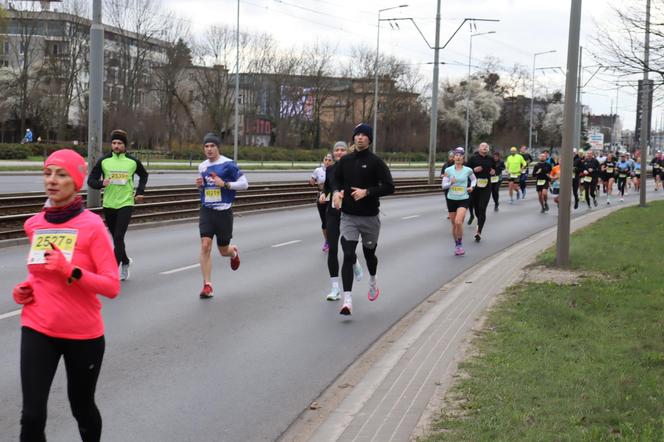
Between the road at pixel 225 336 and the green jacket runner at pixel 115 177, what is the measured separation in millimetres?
1055

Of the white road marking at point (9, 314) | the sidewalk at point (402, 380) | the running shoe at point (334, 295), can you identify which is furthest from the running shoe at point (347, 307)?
the white road marking at point (9, 314)

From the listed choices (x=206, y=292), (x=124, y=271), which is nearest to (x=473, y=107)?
(x=124, y=271)

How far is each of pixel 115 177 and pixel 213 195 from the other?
1.35 metres

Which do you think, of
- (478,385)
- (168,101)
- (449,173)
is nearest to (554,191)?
(449,173)

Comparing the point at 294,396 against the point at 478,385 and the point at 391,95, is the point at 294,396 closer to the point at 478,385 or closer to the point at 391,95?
the point at 478,385

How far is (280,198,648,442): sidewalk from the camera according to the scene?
5.21 meters

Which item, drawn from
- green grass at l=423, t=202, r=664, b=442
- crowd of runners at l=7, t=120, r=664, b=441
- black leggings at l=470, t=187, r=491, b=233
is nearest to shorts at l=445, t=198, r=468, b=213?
crowd of runners at l=7, t=120, r=664, b=441

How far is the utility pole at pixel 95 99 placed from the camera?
19656 millimetres

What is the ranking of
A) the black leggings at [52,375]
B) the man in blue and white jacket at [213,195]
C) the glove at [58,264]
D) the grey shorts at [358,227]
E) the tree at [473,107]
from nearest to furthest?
the glove at [58,264] < the black leggings at [52,375] < the grey shorts at [358,227] < the man in blue and white jacket at [213,195] < the tree at [473,107]

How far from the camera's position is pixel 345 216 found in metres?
9.07

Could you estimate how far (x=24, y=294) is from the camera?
158 inches

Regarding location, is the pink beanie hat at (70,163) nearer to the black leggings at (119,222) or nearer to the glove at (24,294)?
the glove at (24,294)

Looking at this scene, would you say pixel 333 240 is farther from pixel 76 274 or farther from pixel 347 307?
pixel 76 274

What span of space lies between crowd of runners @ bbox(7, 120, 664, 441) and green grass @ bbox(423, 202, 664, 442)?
1.78 meters
